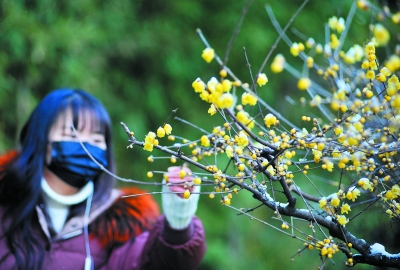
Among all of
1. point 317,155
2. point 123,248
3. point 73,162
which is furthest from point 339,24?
point 123,248

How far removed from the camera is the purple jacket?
147 centimetres

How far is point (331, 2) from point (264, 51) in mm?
678

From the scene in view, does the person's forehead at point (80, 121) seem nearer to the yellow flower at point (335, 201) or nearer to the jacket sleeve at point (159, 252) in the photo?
the jacket sleeve at point (159, 252)

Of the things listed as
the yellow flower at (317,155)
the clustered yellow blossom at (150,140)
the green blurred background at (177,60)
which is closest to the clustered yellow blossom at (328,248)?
the yellow flower at (317,155)

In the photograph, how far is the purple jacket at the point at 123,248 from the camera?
1474mm

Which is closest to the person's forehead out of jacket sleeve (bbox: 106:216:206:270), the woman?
the woman

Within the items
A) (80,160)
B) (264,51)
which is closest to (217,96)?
(80,160)

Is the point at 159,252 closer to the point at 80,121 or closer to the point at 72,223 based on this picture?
the point at 72,223

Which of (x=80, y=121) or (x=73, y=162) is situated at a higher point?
(x=80, y=121)

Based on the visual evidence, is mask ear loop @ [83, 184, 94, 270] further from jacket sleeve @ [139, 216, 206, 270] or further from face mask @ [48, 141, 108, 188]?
jacket sleeve @ [139, 216, 206, 270]

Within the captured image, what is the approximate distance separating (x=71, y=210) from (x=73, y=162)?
0.24m

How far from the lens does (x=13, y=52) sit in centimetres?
263

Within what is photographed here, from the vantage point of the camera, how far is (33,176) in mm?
1607

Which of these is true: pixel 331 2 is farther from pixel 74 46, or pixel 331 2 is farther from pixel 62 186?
pixel 62 186
